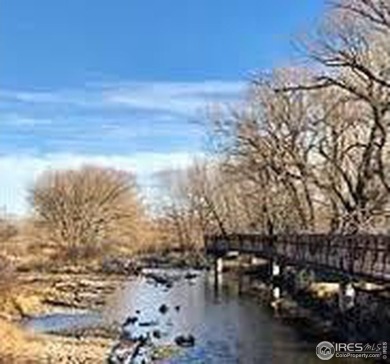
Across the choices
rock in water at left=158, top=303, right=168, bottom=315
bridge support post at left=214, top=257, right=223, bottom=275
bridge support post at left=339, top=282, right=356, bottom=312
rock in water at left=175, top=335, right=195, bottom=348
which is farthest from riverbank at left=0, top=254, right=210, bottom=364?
bridge support post at left=339, top=282, right=356, bottom=312

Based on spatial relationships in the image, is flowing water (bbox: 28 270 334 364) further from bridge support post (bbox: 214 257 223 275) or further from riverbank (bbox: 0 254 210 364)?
bridge support post (bbox: 214 257 223 275)

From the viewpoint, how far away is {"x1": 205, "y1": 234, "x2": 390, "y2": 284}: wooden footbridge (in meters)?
30.2

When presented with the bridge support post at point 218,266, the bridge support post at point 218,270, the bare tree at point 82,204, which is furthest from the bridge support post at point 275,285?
the bare tree at point 82,204

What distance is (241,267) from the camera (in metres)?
74.9

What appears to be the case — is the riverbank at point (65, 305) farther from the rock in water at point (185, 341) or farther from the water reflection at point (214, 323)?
the water reflection at point (214, 323)

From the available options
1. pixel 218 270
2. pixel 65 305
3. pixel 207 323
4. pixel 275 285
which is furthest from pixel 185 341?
pixel 218 270

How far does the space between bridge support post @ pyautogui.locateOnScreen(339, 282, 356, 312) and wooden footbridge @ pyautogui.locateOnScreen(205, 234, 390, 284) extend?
653 millimetres

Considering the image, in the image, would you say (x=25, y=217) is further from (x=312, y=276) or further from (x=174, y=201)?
(x=312, y=276)

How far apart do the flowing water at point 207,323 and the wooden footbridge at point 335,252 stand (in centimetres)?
271

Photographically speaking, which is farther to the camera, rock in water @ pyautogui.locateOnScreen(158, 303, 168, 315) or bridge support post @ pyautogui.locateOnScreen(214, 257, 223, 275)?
bridge support post @ pyautogui.locateOnScreen(214, 257, 223, 275)

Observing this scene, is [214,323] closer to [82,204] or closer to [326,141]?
[326,141]

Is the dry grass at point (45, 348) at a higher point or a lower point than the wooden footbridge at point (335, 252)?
lower

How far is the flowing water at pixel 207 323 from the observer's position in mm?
29625

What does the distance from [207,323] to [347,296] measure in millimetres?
6602
